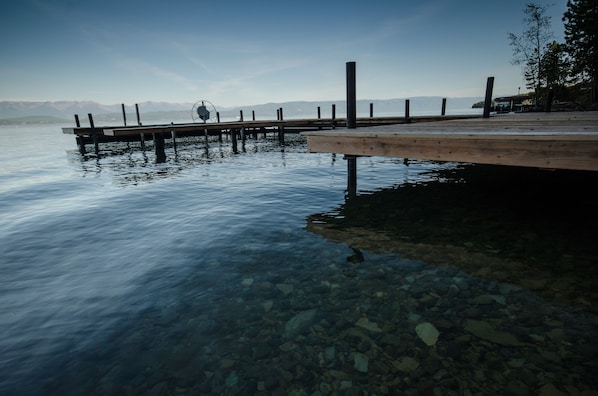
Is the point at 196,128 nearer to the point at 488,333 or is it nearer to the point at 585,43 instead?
the point at 488,333

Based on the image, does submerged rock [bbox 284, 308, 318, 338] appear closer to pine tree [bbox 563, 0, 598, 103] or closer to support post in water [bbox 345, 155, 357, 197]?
support post in water [bbox 345, 155, 357, 197]

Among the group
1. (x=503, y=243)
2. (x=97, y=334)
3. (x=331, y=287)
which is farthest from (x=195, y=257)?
(x=503, y=243)

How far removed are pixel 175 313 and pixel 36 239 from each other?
4.84 meters

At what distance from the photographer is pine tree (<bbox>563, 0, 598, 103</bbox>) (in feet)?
107

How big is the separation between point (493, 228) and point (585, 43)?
45.6 meters

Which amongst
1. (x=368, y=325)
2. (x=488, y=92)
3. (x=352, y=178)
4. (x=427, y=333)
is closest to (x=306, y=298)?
(x=368, y=325)

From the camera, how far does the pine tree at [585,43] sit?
32484mm

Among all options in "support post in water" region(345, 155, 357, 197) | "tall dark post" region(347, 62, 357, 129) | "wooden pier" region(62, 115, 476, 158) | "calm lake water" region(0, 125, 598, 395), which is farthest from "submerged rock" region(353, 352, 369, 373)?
"wooden pier" region(62, 115, 476, 158)

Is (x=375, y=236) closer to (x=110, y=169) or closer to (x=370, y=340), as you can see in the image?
(x=370, y=340)

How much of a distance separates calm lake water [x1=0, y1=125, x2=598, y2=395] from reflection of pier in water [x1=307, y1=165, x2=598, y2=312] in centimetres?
4

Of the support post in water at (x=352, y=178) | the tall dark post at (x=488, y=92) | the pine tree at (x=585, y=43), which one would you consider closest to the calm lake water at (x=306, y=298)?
the support post in water at (x=352, y=178)

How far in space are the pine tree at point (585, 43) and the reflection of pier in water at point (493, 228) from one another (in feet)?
118

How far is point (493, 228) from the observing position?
5750mm

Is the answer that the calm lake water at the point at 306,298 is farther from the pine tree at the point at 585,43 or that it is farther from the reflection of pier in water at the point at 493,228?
the pine tree at the point at 585,43
